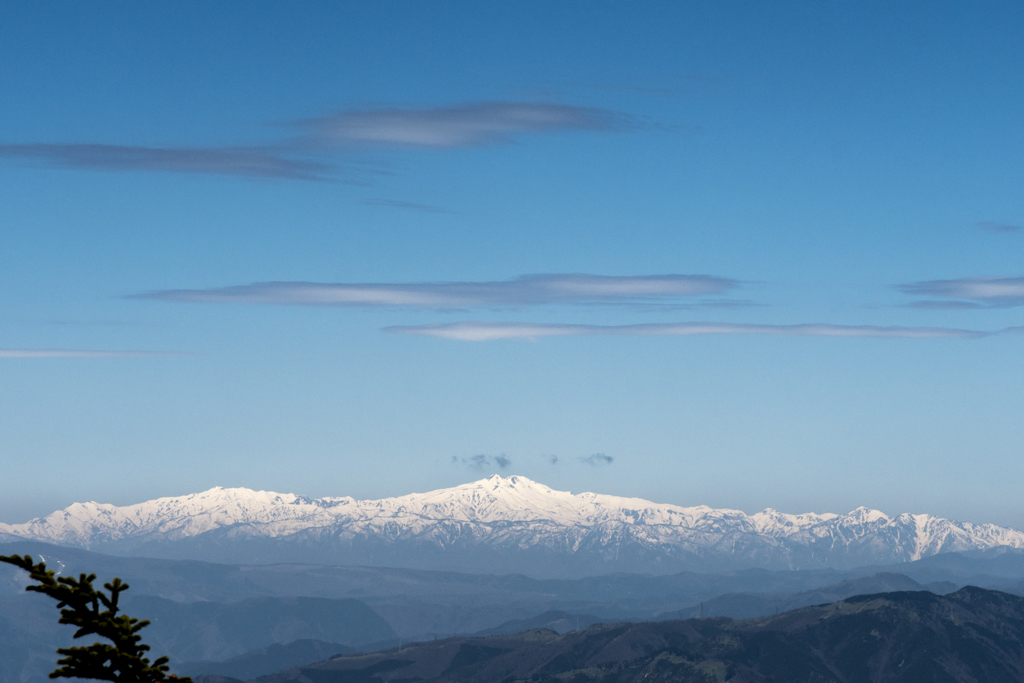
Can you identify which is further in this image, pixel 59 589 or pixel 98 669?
pixel 98 669

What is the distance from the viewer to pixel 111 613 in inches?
1115

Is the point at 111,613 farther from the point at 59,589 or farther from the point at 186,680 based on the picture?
the point at 186,680

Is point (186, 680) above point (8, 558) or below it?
below

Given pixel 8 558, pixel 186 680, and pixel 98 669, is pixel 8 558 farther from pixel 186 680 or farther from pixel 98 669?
pixel 186 680

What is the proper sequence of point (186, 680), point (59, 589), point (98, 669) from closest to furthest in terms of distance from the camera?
1. point (59, 589)
2. point (98, 669)
3. point (186, 680)

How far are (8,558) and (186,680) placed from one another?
6.98m

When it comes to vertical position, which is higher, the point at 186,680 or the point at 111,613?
the point at 111,613

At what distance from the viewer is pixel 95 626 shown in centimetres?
2797

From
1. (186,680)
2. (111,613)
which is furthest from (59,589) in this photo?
(186,680)

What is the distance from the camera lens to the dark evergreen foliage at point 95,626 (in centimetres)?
2748

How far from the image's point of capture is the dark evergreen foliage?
27484 millimetres

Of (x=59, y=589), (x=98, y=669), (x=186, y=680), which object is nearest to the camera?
(x=59, y=589)

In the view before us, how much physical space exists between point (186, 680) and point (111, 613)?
5.58 metres

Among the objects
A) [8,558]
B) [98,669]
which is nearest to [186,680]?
[98,669]
